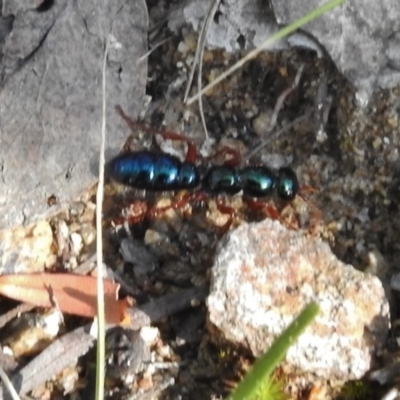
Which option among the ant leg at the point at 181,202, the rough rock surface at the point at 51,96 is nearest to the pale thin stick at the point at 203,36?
the rough rock surface at the point at 51,96

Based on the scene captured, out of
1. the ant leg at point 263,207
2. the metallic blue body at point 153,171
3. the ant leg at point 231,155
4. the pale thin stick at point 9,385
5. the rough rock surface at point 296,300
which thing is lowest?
the pale thin stick at point 9,385

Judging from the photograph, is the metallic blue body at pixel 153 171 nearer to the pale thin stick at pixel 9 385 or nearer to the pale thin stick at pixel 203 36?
the pale thin stick at pixel 203 36

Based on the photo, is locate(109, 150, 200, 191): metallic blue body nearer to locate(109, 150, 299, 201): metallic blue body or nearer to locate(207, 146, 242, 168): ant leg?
locate(109, 150, 299, 201): metallic blue body

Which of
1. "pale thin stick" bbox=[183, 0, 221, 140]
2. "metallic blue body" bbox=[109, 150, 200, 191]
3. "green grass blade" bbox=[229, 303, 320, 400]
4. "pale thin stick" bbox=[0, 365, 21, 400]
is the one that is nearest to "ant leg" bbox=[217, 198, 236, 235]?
"metallic blue body" bbox=[109, 150, 200, 191]

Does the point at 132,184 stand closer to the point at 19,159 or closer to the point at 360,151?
the point at 19,159

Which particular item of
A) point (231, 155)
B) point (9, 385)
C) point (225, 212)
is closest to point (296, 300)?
point (225, 212)
